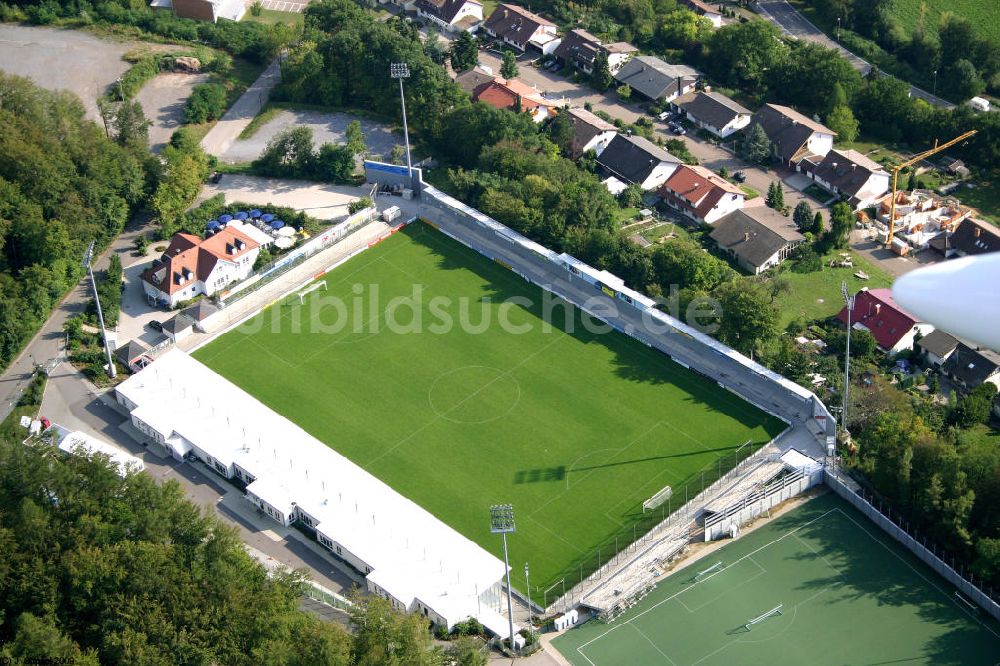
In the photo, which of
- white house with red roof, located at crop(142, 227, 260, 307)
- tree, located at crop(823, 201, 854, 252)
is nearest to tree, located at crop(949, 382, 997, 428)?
tree, located at crop(823, 201, 854, 252)

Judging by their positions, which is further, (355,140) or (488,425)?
(355,140)

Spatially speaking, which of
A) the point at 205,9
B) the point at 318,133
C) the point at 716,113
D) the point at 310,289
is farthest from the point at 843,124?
the point at 205,9

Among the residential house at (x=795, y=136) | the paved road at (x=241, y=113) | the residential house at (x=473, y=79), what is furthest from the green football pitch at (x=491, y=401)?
the residential house at (x=795, y=136)

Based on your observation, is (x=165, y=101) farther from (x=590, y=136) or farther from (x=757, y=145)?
(x=757, y=145)

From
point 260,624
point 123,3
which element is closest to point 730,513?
point 260,624

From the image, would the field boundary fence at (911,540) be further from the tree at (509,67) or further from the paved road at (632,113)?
the tree at (509,67)

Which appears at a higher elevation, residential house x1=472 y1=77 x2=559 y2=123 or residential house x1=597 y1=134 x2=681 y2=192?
residential house x1=472 y1=77 x2=559 y2=123

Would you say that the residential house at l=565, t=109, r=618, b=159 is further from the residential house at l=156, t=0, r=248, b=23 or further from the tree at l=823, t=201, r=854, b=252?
the residential house at l=156, t=0, r=248, b=23
